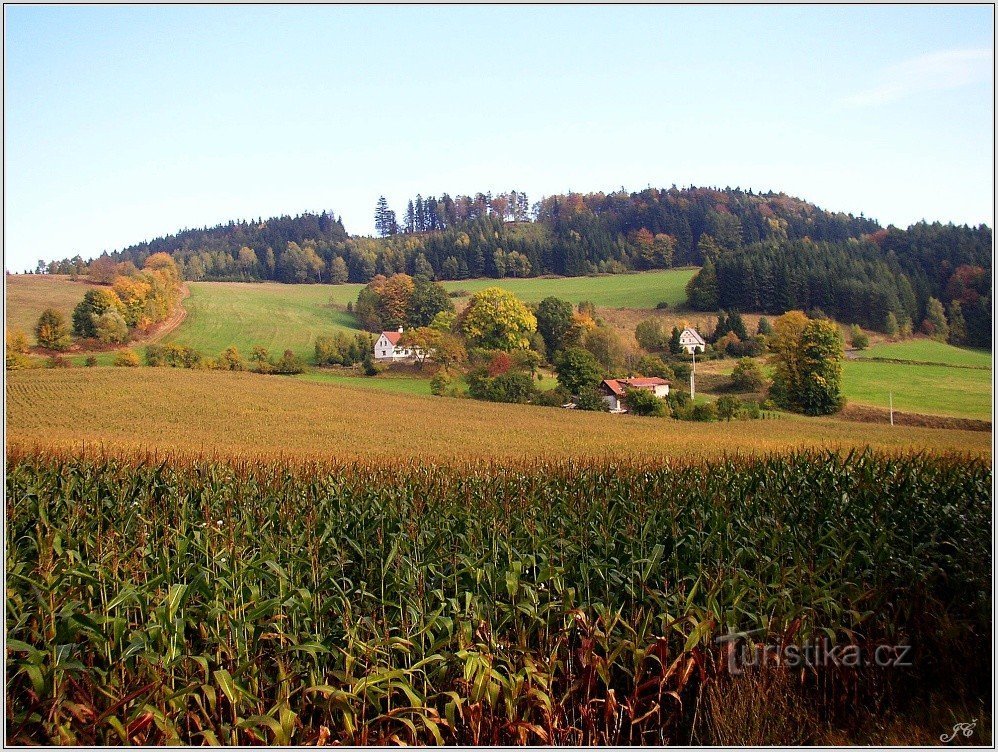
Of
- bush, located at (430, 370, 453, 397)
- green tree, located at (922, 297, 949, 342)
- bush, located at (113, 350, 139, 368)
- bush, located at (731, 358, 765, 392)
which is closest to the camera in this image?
green tree, located at (922, 297, 949, 342)

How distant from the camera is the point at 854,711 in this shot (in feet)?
16.1

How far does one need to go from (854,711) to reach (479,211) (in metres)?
7.43

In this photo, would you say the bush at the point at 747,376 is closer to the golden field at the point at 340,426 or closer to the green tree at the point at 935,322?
the golden field at the point at 340,426

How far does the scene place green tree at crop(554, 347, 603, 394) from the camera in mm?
10766

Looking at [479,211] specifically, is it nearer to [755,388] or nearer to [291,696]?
[755,388]

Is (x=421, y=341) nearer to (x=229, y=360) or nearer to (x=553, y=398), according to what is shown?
(x=553, y=398)

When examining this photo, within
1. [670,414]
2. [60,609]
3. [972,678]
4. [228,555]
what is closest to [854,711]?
[972,678]

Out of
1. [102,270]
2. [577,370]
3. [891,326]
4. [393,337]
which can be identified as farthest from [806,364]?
[102,270]

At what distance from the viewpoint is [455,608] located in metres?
4.71

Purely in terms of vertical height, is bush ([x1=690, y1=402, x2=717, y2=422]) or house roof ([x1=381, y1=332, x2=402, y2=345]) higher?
house roof ([x1=381, y1=332, x2=402, y2=345])

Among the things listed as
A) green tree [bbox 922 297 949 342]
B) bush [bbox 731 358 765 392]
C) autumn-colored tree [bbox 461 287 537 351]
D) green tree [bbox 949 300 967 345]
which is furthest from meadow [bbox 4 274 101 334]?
green tree [bbox 949 300 967 345]

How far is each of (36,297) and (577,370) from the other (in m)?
6.97

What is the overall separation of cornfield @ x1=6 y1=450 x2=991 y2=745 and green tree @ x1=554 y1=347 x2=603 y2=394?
3787mm

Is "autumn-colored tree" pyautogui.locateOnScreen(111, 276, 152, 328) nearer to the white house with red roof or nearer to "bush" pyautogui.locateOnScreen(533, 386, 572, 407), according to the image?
"bush" pyautogui.locateOnScreen(533, 386, 572, 407)
